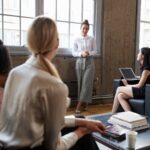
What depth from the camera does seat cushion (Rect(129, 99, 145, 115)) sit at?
11.3ft

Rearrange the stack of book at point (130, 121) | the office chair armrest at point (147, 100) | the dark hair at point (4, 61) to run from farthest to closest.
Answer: the office chair armrest at point (147, 100)
the stack of book at point (130, 121)
the dark hair at point (4, 61)

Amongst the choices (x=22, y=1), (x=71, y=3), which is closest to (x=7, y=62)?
(x=22, y=1)

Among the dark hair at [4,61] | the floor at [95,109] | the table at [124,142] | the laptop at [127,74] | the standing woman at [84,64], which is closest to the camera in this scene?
the dark hair at [4,61]

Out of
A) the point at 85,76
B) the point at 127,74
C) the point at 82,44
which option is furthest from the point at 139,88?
the point at 82,44

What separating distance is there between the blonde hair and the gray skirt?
10.8 ft

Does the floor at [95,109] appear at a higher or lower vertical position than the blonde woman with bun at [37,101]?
lower

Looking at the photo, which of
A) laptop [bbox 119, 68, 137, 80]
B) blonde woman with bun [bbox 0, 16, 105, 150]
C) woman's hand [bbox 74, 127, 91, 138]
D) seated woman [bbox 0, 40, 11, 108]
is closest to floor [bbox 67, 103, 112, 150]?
laptop [bbox 119, 68, 137, 80]

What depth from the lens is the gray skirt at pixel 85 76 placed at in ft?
14.8

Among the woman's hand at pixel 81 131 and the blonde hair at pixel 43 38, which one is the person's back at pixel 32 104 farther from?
the woman's hand at pixel 81 131

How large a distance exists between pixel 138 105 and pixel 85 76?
1266 millimetres

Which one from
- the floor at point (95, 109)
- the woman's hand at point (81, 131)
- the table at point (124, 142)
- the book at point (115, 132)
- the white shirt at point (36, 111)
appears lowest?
the floor at point (95, 109)

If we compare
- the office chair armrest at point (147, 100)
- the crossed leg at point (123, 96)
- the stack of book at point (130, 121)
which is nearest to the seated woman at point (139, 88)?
the crossed leg at point (123, 96)

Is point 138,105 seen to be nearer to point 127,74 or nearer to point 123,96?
point 123,96

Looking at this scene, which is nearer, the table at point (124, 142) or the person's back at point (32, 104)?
the person's back at point (32, 104)
